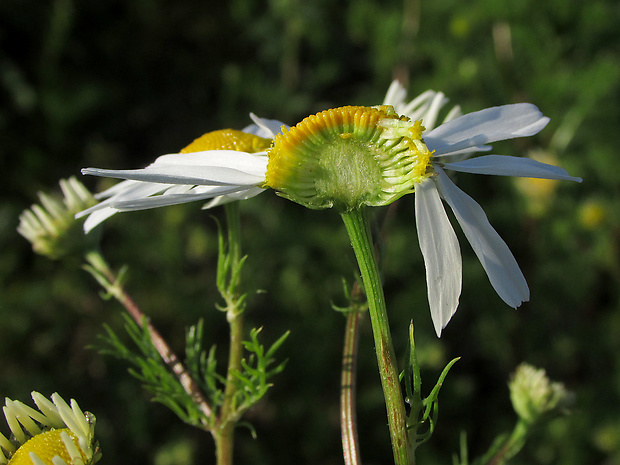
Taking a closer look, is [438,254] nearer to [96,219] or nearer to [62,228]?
[96,219]

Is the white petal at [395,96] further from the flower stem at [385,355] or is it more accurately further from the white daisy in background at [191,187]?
the flower stem at [385,355]

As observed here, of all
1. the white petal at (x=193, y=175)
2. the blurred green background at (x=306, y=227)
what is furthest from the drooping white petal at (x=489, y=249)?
the blurred green background at (x=306, y=227)

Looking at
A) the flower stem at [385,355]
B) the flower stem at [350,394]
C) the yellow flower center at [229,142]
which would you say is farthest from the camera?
the yellow flower center at [229,142]

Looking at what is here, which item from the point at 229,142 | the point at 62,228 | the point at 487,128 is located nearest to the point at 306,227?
the point at 62,228

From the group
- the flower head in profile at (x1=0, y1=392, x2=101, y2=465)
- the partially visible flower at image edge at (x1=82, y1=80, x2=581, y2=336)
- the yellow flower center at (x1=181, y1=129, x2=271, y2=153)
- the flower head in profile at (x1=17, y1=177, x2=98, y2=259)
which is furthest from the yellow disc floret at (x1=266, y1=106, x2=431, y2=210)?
the flower head in profile at (x1=17, y1=177, x2=98, y2=259)

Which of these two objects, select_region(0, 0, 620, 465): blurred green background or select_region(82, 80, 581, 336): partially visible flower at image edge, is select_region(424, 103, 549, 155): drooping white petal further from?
select_region(0, 0, 620, 465): blurred green background

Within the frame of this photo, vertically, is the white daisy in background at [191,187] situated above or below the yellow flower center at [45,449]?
above
